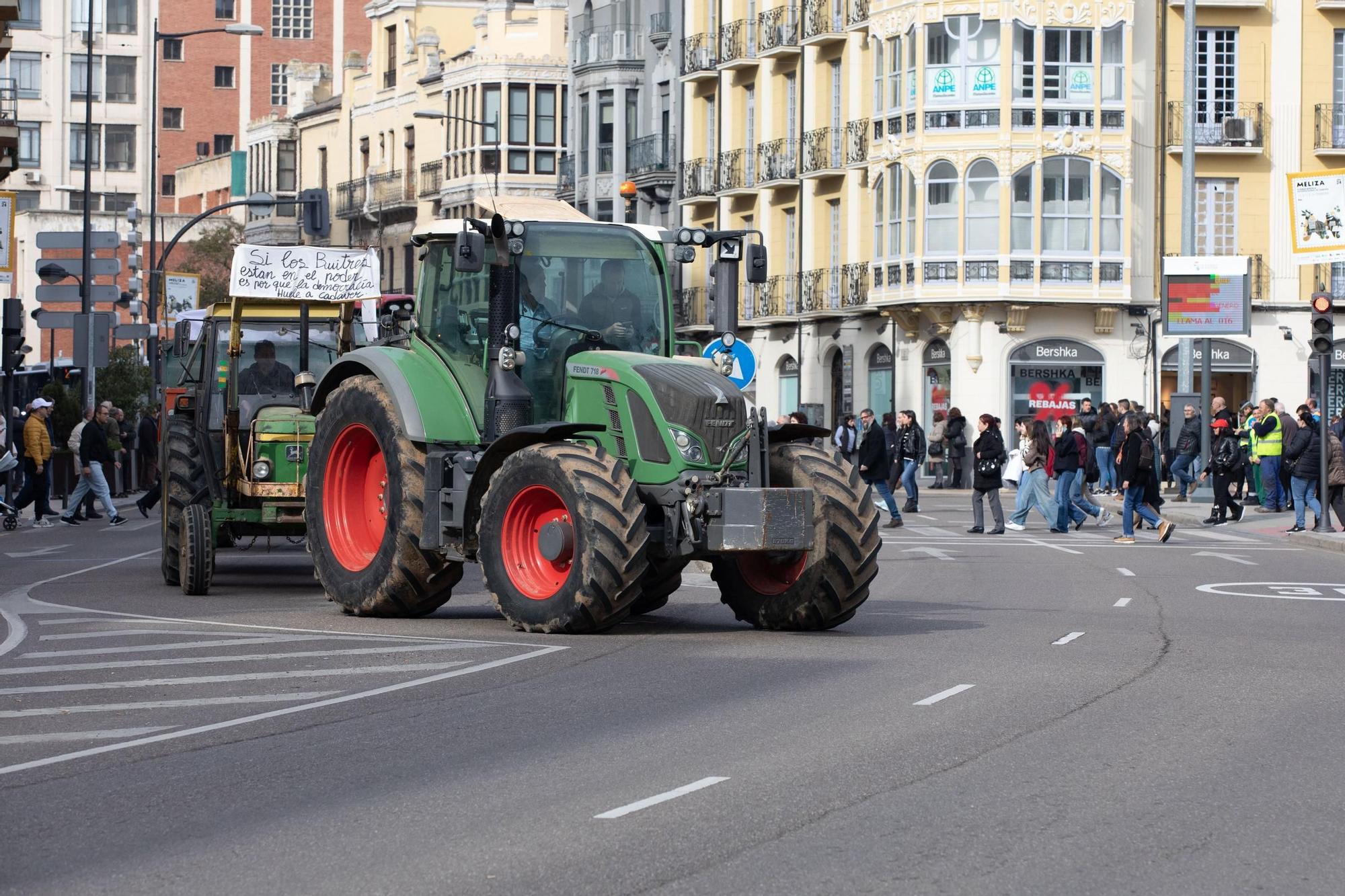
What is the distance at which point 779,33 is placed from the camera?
2388 inches

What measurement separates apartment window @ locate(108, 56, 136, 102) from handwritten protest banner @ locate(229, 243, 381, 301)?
8970cm

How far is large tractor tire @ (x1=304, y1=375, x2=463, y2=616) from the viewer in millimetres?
16750

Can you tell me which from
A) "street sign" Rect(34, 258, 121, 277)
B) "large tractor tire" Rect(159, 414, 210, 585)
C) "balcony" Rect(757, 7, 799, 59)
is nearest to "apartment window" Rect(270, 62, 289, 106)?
"balcony" Rect(757, 7, 799, 59)

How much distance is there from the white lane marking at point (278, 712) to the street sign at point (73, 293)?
2591cm

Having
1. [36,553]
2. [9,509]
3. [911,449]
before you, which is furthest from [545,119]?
[36,553]

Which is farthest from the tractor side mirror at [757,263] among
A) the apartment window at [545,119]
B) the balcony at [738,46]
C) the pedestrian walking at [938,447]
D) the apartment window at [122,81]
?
the apartment window at [122,81]

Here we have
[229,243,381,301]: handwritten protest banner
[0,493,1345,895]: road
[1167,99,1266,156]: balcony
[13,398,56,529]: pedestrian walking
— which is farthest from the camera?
[1167,99,1266,156]: balcony

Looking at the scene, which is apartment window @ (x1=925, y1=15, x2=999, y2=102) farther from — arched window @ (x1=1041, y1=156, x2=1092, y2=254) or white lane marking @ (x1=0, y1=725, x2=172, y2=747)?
white lane marking @ (x1=0, y1=725, x2=172, y2=747)

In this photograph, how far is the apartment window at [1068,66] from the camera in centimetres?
5294

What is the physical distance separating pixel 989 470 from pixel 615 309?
16408 millimetres

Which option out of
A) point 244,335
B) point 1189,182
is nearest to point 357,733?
point 244,335

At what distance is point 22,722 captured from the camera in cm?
1138

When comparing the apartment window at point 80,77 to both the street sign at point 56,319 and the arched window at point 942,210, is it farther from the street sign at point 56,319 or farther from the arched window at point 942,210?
the street sign at point 56,319

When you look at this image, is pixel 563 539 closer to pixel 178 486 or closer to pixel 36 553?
pixel 178 486
